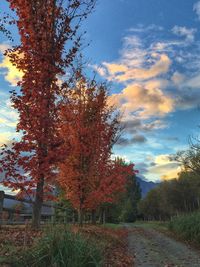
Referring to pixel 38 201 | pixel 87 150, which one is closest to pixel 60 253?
pixel 38 201

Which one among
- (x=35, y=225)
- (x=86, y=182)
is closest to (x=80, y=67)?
(x=86, y=182)

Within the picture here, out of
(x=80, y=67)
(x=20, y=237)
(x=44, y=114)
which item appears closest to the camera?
(x=20, y=237)

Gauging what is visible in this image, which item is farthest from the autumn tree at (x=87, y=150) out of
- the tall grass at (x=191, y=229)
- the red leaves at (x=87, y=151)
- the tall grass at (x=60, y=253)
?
the tall grass at (x=60, y=253)

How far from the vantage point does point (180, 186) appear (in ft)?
242

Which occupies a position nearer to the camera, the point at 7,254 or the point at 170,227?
the point at 7,254

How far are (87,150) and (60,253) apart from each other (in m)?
13.5

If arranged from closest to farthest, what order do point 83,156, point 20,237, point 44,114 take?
point 20,237, point 44,114, point 83,156

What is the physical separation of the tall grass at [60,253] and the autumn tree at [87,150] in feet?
38.2

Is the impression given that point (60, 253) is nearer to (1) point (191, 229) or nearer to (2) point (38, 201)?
(2) point (38, 201)

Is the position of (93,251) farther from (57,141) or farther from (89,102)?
(89,102)

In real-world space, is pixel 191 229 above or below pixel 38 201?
below

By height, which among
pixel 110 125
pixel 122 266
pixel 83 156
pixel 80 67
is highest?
pixel 80 67

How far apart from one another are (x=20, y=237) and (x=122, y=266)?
3.15 m

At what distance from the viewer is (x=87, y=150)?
2094 centimetres
